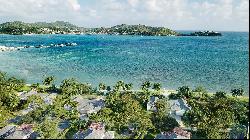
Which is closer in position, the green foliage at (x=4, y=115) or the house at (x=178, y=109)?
the green foliage at (x=4, y=115)

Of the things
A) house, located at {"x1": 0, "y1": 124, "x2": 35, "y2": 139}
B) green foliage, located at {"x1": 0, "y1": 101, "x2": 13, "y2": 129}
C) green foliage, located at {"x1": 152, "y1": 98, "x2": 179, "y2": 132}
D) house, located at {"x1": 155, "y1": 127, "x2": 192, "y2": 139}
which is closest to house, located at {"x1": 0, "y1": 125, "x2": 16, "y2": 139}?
house, located at {"x1": 0, "y1": 124, "x2": 35, "y2": 139}

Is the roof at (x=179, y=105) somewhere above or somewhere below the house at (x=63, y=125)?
above

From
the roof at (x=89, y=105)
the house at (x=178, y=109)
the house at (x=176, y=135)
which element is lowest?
the roof at (x=89, y=105)

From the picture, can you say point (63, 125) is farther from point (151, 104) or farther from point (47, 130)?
point (151, 104)

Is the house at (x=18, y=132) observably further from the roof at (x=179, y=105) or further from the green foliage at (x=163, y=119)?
the roof at (x=179, y=105)

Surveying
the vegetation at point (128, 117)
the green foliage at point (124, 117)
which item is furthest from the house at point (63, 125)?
the green foliage at point (124, 117)

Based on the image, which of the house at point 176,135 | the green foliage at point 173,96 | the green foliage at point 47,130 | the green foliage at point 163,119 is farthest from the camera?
the green foliage at point 173,96

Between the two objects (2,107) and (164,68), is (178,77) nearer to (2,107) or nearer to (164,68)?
(164,68)

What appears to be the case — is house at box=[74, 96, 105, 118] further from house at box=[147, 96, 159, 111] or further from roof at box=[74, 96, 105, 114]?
house at box=[147, 96, 159, 111]

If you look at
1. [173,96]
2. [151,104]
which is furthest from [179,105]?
[173,96]

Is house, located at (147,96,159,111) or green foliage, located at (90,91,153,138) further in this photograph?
house, located at (147,96,159,111)

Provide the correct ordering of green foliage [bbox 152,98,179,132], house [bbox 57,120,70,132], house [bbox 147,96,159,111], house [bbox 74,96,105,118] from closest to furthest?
house [bbox 57,120,70,132] → green foliage [bbox 152,98,179,132] → house [bbox 74,96,105,118] → house [bbox 147,96,159,111]

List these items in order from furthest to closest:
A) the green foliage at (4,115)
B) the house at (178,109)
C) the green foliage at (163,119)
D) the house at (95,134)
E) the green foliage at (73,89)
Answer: the green foliage at (73,89) < the house at (178,109) < the green foliage at (4,115) < the green foliage at (163,119) < the house at (95,134)
